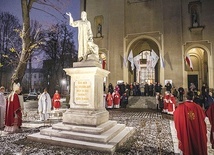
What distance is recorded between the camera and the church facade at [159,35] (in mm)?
20719

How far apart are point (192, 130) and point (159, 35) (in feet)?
64.1

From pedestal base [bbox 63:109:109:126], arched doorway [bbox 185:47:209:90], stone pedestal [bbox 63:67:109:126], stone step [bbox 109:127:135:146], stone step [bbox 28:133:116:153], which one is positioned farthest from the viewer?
arched doorway [bbox 185:47:209:90]

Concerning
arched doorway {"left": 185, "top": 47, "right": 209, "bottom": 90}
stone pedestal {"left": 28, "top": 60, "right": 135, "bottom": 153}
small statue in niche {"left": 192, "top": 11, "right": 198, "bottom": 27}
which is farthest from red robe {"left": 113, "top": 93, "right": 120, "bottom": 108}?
small statue in niche {"left": 192, "top": 11, "right": 198, "bottom": 27}

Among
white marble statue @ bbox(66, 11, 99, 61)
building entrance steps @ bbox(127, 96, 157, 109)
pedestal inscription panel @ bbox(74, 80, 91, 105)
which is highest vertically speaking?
A: white marble statue @ bbox(66, 11, 99, 61)

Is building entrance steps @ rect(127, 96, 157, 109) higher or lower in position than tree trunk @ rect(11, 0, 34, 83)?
lower

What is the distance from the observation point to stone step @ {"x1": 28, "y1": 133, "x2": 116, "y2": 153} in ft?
15.3

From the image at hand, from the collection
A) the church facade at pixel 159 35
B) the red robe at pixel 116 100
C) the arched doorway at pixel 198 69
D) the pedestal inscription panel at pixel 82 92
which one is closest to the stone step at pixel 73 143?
the pedestal inscription panel at pixel 82 92

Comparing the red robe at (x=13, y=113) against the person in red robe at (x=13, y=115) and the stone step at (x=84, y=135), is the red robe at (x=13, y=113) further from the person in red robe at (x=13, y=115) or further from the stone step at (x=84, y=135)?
the stone step at (x=84, y=135)

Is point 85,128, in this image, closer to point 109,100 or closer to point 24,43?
point 24,43

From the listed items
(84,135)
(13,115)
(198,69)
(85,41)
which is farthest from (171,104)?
(198,69)

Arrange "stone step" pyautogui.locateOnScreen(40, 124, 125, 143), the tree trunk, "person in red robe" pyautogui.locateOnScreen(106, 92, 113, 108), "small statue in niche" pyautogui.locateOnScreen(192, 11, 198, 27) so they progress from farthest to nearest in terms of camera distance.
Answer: "small statue in niche" pyautogui.locateOnScreen(192, 11, 198, 27) < "person in red robe" pyautogui.locateOnScreen(106, 92, 113, 108) < the tree trunk < "stone step" pyautogui.locateOnScreen(40, 124, 125, 143)

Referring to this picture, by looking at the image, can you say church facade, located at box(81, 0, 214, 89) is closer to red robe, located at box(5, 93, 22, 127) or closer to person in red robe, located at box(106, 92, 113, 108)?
person in red robe, located at box(106, 92, 113, 108)

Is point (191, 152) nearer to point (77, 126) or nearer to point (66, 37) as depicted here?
point (77, 126)

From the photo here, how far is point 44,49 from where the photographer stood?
27922mm
